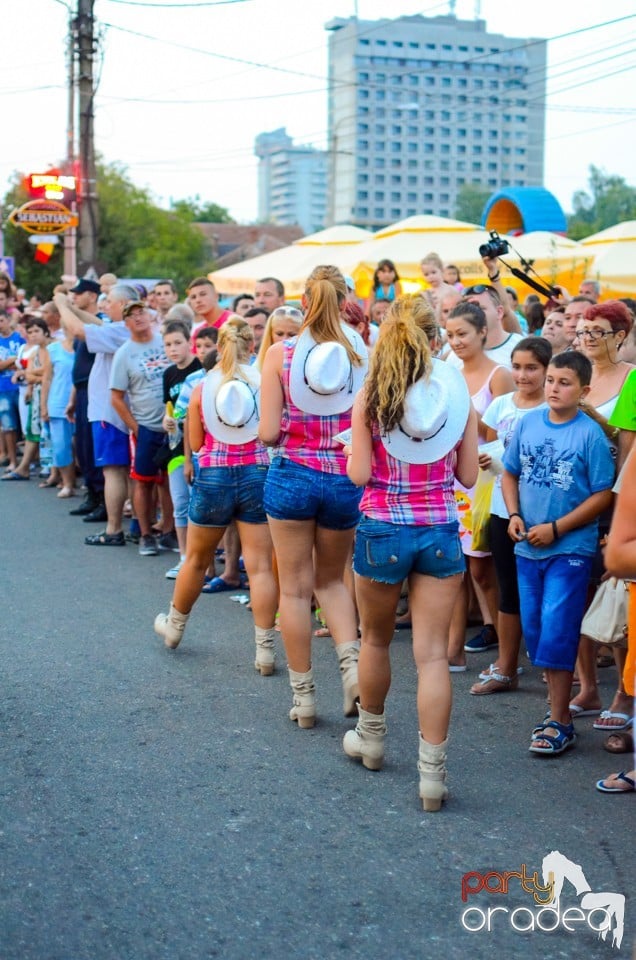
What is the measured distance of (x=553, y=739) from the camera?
17.3ft

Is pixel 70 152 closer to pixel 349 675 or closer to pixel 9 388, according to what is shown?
pixel 9 388

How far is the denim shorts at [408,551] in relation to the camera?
4617mm

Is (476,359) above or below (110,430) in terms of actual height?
above

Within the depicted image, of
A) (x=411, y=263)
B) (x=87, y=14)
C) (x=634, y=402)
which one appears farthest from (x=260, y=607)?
(x=87, y=14)

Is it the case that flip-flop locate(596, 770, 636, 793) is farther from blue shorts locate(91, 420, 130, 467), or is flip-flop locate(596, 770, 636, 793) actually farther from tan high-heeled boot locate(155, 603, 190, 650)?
blue shorts locate(91, 420, 130, 467)

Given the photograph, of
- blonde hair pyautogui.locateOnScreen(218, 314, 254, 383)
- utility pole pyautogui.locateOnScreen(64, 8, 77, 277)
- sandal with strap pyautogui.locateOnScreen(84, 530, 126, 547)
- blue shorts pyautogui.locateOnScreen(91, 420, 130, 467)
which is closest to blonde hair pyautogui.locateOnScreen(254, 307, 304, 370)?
blonde hair pyautogui.locateOnScreen(218, 314, 254, 383)

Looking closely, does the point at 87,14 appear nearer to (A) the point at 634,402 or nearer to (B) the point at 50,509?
(B) the point at 50,509

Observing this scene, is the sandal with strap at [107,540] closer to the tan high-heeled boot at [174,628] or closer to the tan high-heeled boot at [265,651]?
the tan high-heeled boot at [174,628]

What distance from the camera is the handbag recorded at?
534 cm

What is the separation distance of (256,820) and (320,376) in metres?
1.96

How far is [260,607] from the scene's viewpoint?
664cm

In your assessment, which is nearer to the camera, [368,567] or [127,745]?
[368,567]

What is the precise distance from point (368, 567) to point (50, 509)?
8.68 m

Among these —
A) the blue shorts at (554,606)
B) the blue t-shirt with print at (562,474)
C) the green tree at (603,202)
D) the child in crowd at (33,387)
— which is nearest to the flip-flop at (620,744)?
the blue shorts at (554,606)
